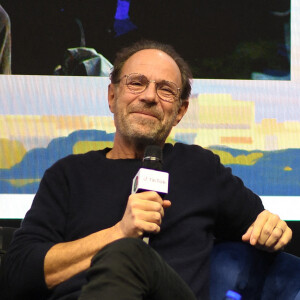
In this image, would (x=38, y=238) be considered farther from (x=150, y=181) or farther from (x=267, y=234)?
(x=267, y=234)

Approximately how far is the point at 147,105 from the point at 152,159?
0.43m

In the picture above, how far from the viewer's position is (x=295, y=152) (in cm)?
227

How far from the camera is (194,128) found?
2.28 metres

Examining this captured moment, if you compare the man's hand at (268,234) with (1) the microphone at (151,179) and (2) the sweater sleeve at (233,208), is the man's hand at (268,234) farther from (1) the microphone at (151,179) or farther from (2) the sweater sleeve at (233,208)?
(1) the microphone at (151,179)

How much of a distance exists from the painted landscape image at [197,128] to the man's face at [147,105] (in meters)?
0.50

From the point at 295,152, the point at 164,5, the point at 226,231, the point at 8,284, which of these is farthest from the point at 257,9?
the point at 8,284

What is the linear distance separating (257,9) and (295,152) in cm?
67

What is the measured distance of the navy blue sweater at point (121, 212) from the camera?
4.65 ft

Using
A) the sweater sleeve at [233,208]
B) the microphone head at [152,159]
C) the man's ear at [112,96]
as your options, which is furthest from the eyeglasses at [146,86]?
the microphone head at [152,159]

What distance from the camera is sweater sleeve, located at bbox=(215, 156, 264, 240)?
163cm

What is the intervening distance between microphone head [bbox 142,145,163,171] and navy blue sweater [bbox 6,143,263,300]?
0.29m

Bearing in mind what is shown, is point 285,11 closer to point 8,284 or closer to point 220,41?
point 220,41

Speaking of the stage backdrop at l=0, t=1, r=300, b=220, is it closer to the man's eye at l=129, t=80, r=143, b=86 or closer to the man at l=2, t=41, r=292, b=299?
the man at l=2, t=41, r=292, b=299

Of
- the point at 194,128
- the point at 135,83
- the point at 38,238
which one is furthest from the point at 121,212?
the point at 194,128
